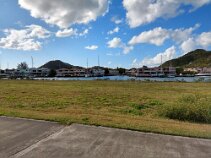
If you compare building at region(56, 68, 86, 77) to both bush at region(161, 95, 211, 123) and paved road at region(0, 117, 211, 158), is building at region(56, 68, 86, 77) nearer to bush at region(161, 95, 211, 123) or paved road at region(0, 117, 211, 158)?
bush at region(161, 95, 211, 123)

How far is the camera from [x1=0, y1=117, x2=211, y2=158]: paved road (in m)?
4.80

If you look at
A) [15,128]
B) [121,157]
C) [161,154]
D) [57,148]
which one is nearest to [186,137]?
[161,154]

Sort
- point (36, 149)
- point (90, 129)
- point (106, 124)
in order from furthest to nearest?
point (106, 124), point (90, 129), point (36, 149)

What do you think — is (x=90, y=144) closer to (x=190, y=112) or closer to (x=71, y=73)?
(x=190, y=112)

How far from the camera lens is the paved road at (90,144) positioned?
15.8ft

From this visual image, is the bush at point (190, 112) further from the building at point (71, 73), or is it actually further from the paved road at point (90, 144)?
the building at point (71, 73)

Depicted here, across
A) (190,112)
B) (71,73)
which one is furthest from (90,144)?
(71,73)

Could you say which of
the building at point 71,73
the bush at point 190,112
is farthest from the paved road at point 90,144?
the building at point 71,73

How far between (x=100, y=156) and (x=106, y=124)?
2.44 metres

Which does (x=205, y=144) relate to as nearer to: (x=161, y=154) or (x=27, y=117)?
(x=161, y=154)

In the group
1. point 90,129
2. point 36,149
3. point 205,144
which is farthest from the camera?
point 90,129

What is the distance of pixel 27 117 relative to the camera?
8.10m

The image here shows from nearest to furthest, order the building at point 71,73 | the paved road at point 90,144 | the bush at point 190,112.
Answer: the paved road at point 90,144 < the bush at point 190,112 < the building at point 71,73

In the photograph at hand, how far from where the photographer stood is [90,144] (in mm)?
5344
